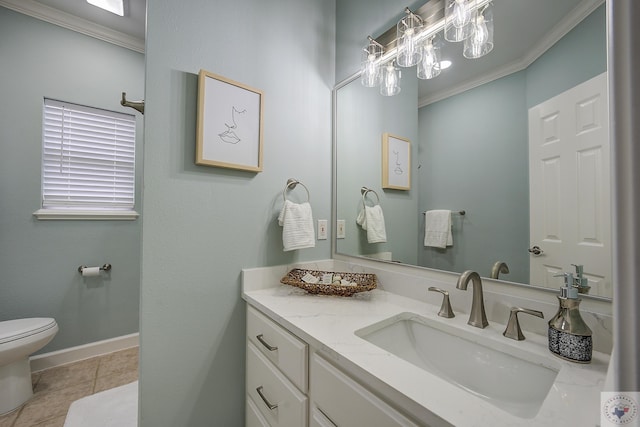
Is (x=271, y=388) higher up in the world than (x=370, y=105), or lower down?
lower down

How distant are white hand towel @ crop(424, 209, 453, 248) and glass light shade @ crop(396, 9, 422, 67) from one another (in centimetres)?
65

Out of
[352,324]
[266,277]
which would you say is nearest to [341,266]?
[266,277]

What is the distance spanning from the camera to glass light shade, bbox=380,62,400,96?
122 cm

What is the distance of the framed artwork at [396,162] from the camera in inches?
46.4

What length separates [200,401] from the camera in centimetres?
110

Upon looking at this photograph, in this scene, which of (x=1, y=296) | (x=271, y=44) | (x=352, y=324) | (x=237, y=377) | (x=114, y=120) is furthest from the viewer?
(x=114, y=120)

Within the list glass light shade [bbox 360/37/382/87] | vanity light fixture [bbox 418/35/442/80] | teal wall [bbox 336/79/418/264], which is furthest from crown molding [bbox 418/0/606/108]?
glass light shade [bbox 360/37/382/87]

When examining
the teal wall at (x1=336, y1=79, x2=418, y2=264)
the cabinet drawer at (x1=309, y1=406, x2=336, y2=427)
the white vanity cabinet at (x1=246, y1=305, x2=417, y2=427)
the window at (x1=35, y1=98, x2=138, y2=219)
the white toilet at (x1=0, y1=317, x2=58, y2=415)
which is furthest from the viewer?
the window at (x1=35, y1=98, x2=138, y2=219)

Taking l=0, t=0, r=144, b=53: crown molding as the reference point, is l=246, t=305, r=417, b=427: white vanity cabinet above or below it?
below

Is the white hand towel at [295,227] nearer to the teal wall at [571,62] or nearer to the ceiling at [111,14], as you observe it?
the teal wall at [571,62]

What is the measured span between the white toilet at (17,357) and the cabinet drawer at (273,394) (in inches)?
52.7

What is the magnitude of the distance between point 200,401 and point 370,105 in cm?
157

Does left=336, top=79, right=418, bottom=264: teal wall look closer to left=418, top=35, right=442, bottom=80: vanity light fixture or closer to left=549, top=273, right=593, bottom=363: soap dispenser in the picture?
left=418, top=35, right=442, bottom=80: vanity light fixture

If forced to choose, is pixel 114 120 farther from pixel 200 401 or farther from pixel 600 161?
pixel 600 161
